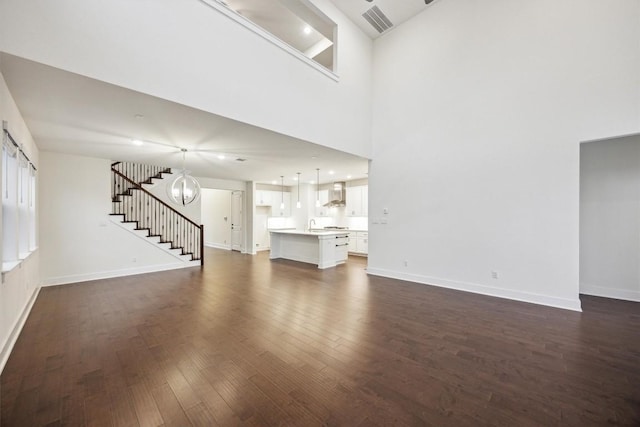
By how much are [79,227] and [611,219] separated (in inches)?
401

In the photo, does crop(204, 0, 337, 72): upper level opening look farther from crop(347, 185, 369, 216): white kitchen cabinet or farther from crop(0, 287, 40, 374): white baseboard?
crop(0, 287, 40, 374): white baseboard

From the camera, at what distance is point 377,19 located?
18.1 ft

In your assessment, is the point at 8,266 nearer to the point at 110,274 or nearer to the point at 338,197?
the point at 110,274

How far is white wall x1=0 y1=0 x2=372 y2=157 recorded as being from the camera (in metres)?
2.21

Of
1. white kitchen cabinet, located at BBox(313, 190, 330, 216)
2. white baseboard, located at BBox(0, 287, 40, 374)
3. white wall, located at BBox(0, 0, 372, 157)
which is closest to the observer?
white wall, located at BBox(0, 0, 372, 157)

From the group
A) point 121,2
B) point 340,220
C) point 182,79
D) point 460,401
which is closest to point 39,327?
point 182,79

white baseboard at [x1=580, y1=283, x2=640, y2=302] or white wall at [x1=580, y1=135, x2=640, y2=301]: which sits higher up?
white wall at [x1=580, y1=135, x2=640, y2=301]

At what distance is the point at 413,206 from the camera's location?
533 centimetres

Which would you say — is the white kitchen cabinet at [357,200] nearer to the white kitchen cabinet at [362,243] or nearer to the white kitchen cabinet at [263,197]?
the white kitchen cabinet at [362,243]

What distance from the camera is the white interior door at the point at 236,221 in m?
9.88

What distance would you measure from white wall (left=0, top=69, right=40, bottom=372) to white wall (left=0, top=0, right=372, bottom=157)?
2.18 feet

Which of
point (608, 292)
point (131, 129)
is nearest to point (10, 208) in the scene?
point (131, 129)

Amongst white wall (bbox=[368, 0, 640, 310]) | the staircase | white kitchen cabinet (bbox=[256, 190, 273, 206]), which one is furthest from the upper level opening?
white kitchen cabinet (bbox=[256, 190, 273, 206])

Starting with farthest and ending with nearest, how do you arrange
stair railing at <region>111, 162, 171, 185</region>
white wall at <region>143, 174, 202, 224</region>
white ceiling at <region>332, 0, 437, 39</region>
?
white wall at <region>143, 174, 202, 224</region> < stair railing at <region>111, 162, 171, 185</region> < white ceiling at <region>332, 0, 437, 39</region>
